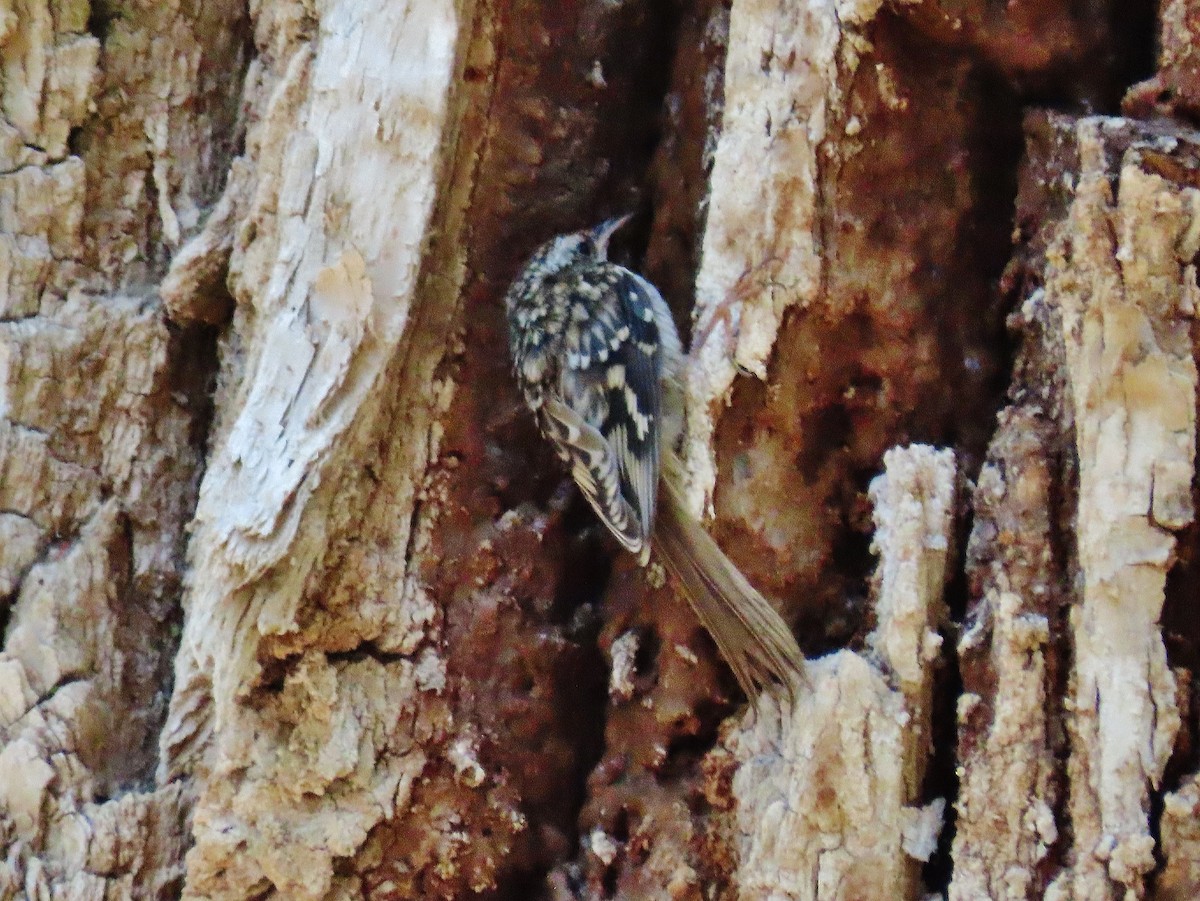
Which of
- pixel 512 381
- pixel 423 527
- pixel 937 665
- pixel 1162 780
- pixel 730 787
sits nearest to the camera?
pixel 1162 780

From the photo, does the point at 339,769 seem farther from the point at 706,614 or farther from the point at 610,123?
the point at 610,123

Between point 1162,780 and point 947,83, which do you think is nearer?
point 1162,780

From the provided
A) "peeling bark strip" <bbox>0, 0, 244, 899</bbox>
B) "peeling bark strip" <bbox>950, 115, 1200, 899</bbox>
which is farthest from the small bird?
"peeling bark strip" <bbox>0, 0, 244, 899</bbox>

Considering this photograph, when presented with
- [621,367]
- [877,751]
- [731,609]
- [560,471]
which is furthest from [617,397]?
[877,751]

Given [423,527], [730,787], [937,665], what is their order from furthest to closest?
[423,527] < [730,787] < [937,665]

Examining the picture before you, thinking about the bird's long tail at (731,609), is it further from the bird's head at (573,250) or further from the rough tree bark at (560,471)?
the bird's head at (573,250)

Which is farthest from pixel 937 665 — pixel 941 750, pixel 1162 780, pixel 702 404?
pixel 702 404

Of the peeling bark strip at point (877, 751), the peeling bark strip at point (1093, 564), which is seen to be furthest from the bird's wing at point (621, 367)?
the peeling bark strip at point (1093, 564)

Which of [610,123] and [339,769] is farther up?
[610,123]

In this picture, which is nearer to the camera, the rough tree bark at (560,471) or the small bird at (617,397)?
the rough tree bark at (560,471)
